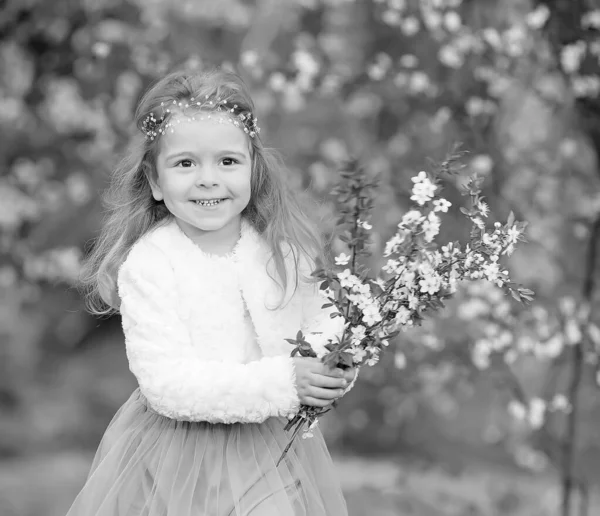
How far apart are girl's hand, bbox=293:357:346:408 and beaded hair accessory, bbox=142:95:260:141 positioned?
0.56 metres

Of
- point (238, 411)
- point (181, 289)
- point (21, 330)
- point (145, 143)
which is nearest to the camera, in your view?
point (238, 411)

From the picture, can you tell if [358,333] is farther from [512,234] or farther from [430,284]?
[512,234]

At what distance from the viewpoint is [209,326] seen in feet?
6.43

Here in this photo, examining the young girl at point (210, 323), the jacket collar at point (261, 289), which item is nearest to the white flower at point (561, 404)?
the young girl at point (210, 323)

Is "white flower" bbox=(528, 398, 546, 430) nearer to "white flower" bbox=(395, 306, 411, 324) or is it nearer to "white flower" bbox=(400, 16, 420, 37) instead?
"white flower" bbox=(400, 16, 420, 37)

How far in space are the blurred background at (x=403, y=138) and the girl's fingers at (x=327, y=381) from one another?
37.8 inches

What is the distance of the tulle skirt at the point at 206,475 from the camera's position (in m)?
1.85

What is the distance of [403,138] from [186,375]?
6.29ft

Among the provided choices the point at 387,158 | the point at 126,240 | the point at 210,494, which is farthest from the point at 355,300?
the point at 387,158

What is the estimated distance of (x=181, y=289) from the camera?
1954mm

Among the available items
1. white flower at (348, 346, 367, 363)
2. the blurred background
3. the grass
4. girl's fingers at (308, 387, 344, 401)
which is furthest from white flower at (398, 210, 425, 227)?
the grass

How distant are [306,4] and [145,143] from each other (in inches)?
61.3

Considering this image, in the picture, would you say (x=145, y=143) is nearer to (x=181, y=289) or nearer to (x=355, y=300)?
(x=181, y=289)

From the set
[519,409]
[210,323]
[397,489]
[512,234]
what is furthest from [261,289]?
[397,489]
